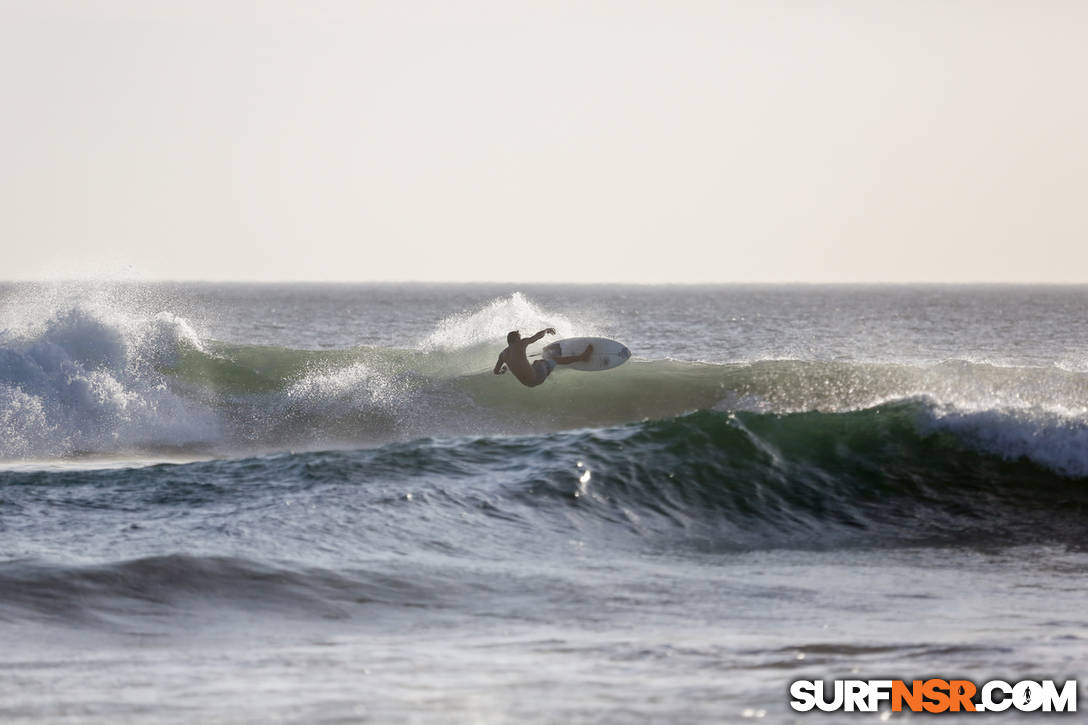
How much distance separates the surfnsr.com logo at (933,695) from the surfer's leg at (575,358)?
16.6m

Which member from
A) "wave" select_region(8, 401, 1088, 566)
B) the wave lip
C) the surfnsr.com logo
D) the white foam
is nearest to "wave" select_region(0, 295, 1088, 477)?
the wave lip

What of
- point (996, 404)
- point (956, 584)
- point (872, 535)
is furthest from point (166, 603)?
point (996, 404)

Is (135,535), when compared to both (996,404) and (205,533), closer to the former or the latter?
(205,533)

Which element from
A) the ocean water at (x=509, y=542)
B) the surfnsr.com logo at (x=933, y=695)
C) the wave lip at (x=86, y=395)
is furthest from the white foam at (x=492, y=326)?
Answer: the surfnsr.com logo at (x=933, y=695)

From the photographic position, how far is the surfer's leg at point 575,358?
2319cm

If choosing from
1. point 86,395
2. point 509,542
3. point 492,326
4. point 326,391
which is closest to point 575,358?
point 326,391

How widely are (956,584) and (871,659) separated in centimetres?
297

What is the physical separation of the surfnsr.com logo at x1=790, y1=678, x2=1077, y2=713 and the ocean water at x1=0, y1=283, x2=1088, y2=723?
0.14 m

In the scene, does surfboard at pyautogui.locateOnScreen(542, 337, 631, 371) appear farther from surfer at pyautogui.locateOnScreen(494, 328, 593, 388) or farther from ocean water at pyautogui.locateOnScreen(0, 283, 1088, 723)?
surfer at pyautogui.locateOnScreen(494, 328, 593, 388)

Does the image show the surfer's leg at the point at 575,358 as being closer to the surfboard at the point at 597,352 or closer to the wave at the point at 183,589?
the surfboard at the point at 597,352

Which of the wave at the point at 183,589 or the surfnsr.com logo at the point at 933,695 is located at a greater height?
the surfnsr.com logo at the point at 933,695

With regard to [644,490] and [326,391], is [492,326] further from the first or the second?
[644,490]

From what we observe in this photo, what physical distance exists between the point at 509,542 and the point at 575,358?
1250 cm

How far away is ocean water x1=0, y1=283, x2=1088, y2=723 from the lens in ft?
22.3
